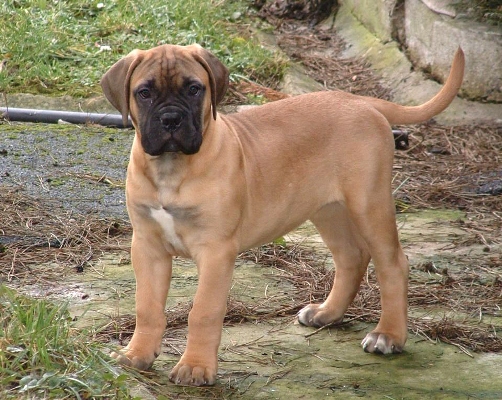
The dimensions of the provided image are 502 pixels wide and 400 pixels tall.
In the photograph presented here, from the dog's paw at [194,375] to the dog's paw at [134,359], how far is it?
181 mm

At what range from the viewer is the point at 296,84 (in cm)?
1002

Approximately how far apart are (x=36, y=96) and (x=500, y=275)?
203 inches

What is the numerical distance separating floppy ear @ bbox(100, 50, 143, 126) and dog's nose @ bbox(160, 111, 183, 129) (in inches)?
9.5

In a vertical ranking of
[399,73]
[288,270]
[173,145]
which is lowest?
[399,73]

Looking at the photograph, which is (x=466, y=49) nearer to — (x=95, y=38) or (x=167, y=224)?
(x=95, y=38)

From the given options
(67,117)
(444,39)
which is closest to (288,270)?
(67,117)

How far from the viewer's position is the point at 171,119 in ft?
13.9

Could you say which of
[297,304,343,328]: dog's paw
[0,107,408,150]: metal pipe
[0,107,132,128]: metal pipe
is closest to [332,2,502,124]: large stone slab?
[0,107,408,150]: metal pipe

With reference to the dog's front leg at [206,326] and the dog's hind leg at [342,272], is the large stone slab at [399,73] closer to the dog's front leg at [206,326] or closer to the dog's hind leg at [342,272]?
the dog's hind leg at [342,272]

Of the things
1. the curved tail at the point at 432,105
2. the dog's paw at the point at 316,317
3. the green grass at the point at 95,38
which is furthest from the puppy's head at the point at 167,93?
the green grass at the point at 95,38

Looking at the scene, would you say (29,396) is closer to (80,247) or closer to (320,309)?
(320,309)

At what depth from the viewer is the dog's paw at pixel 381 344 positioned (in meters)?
4.82

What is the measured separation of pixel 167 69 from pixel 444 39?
19.7ft

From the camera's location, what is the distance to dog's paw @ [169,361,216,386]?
4211 mm
